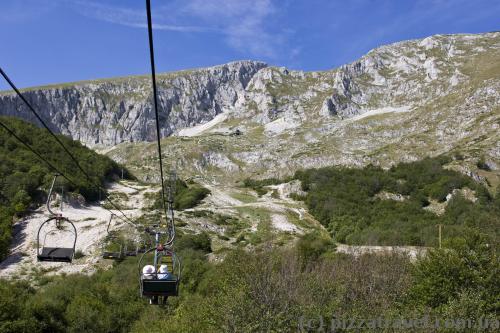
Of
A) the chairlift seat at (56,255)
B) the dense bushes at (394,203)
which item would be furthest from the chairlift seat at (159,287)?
the dense bushes at (394,203)

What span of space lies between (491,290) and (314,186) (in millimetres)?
79482

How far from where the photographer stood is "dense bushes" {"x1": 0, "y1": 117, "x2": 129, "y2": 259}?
72.7m

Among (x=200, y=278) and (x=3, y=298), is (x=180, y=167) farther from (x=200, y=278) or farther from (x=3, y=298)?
(x=3, y=298)

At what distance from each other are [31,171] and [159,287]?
81.9 m

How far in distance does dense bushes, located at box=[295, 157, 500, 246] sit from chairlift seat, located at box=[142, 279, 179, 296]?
54.5 m

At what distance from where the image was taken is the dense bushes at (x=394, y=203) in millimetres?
71562

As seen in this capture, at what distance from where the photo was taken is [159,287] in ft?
56.0

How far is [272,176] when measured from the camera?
168500 millimetres

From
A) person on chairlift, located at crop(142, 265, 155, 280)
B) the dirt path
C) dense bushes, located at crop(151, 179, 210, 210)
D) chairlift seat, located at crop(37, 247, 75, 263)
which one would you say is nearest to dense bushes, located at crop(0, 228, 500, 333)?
the dirt path

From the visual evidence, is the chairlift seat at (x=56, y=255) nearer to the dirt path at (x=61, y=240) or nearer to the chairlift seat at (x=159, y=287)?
the chairlift seat at (x=159, y=287)

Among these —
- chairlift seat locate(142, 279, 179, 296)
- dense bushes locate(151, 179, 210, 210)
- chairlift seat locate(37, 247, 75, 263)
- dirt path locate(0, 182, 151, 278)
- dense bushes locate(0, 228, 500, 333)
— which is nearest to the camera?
chairlift seat locate(142, 279, 179, 296)

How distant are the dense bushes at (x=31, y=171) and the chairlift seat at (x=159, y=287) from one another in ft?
167

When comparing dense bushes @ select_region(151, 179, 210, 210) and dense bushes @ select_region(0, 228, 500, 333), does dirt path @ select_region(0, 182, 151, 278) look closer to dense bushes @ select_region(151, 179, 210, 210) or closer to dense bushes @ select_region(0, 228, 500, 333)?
dense bushes @ select_region(0, 228, 500, 333)

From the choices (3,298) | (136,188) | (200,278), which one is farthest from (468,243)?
Answer: (136,188)
